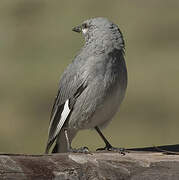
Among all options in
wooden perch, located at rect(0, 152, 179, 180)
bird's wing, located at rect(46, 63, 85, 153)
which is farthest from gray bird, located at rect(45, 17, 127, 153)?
wooden perch, located at rect(0, 152, 179, 180)

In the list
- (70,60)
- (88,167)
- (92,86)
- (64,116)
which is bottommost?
(70,60)

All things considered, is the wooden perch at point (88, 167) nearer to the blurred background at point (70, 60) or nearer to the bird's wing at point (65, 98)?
the bird's wing at point (65, 98)

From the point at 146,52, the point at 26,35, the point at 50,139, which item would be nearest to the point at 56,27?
the point at 26,35

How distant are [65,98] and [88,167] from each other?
2404 mm

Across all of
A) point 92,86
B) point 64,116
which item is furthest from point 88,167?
point 64,116

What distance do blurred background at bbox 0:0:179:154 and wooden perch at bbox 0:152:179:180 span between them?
6.97m

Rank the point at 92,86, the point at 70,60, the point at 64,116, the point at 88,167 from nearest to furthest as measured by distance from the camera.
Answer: the point at 88,167 < the point at 92,86 < the point at 64,116 < the point at 70,60

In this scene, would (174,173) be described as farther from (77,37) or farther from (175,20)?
(175,20)

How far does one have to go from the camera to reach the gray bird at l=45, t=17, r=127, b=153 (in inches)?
251

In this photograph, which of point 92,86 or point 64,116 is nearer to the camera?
point 92,86

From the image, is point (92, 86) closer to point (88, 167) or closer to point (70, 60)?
point (88, 167)

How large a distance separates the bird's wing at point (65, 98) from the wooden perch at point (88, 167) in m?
1.86

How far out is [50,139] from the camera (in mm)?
6719

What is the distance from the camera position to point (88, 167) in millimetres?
4375
